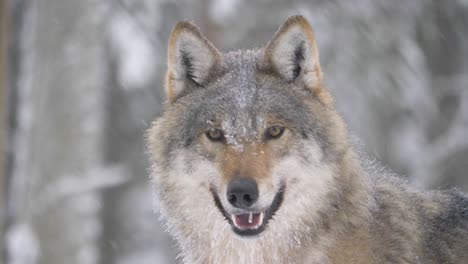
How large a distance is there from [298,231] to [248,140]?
618mm

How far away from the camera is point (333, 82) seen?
16234mm

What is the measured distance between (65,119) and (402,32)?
6.65 meters

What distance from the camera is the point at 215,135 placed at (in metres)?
4.99

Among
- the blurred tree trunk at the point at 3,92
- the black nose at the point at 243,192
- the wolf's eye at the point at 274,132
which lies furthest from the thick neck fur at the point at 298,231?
the blurred tree trunk at the point at 3,92

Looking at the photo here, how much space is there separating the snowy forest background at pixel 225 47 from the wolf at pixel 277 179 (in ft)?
29.0

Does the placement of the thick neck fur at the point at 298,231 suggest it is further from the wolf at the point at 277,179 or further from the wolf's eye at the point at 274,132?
the wolf's eye at the point at 274,132

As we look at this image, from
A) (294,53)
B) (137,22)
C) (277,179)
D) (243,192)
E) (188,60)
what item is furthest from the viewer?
(137,22)

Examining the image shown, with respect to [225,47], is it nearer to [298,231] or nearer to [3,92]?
[3,92]

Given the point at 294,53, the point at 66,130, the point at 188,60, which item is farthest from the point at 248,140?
the point at 66,130

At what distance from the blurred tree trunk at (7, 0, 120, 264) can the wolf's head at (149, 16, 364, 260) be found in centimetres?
929

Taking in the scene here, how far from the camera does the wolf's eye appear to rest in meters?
4.90

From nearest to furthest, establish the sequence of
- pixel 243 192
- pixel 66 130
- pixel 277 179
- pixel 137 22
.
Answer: pixel 243 192 < pixel 277 179 < pixel 137 22 < pixel 66 130

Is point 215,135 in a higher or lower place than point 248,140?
higher

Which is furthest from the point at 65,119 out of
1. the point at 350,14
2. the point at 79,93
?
the point at 350,14
